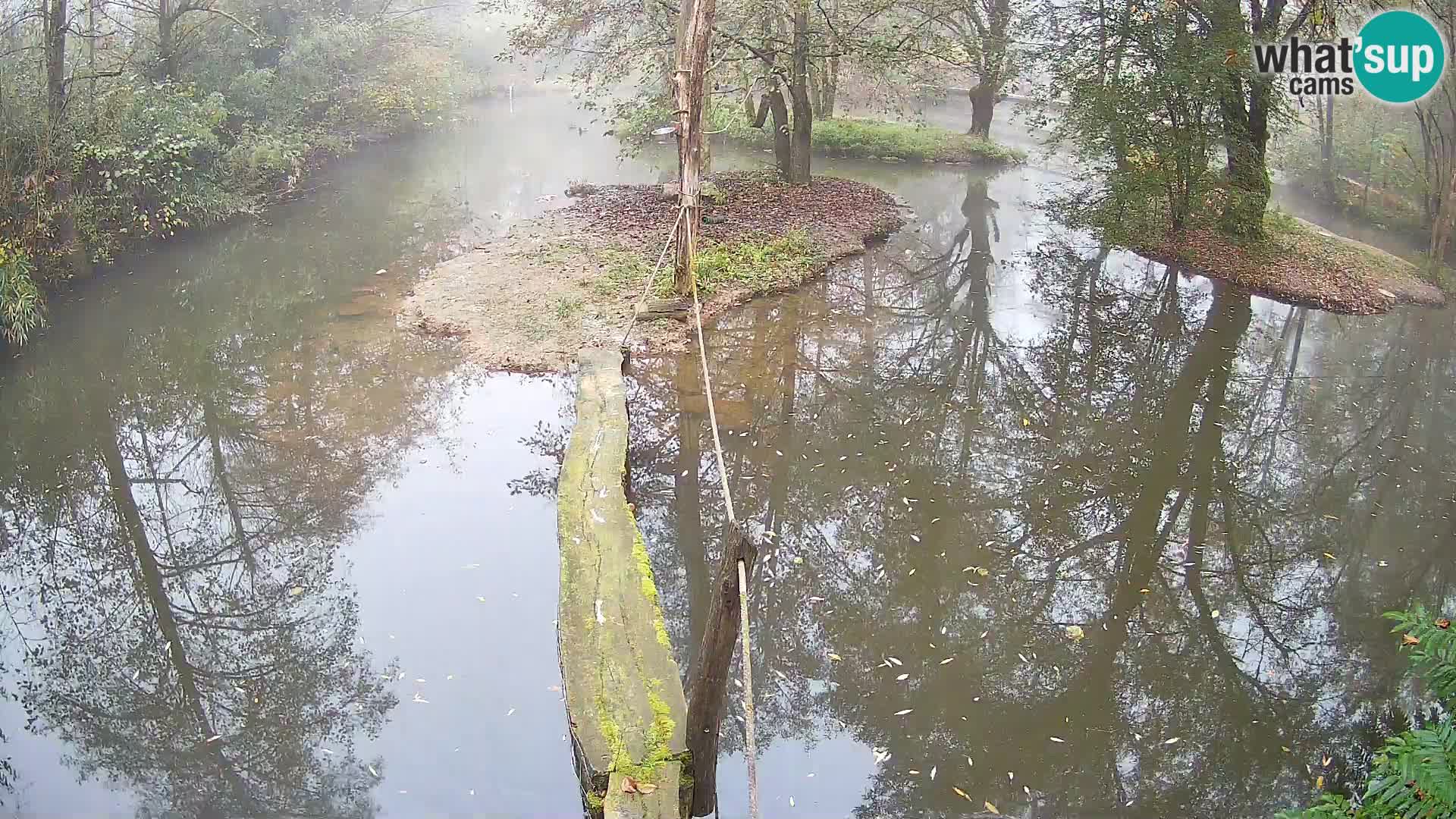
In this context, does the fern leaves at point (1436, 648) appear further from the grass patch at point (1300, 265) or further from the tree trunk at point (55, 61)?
the tree trunk at point (55, 61)

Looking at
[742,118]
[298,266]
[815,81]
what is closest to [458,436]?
[298,266]

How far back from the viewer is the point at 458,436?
741 centimetres

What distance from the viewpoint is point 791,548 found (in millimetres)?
5895

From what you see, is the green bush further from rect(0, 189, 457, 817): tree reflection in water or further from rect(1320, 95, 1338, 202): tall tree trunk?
rect(1320, 95, 1338, 202): tall tree trunk

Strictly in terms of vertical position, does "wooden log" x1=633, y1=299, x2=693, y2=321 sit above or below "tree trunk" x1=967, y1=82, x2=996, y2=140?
below

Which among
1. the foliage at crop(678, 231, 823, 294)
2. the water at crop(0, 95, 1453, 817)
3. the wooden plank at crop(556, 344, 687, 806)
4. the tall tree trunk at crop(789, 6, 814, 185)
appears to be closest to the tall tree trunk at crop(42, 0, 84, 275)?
the water at crop(0, 95, 1453, 817)

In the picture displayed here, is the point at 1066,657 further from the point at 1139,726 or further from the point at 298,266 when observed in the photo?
the point at 298,266

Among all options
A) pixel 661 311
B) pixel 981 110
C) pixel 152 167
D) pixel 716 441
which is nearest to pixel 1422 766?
pixel 716 441

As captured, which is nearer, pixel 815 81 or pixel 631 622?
pixel 631 622

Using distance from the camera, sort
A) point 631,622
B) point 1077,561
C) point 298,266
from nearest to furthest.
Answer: point 631,622
point 1077,561
point 298,266

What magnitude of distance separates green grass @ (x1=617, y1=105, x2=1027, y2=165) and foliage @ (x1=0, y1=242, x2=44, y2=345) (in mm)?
11653

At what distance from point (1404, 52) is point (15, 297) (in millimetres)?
15868

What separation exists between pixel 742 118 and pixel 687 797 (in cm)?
1772

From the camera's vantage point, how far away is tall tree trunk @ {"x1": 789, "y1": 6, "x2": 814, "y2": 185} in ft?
44.5
